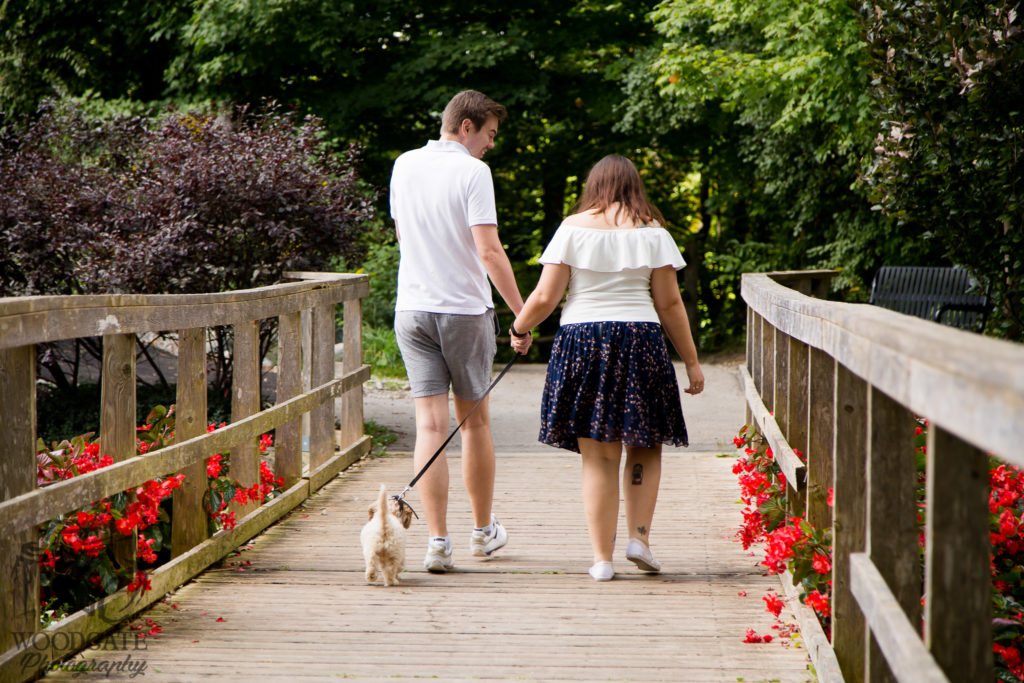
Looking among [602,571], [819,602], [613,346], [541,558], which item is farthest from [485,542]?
[819,602]

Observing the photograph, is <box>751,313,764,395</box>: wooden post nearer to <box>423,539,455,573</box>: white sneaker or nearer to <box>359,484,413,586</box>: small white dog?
<box>423,539,455,573</box>: white sneaker

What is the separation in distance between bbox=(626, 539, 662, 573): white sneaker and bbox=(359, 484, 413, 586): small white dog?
34.8 inches

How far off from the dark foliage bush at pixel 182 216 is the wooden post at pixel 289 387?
2.68 meters

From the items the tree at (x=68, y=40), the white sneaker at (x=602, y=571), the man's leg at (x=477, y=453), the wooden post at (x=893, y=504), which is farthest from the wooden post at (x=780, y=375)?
the tree at (x=68, y=40)

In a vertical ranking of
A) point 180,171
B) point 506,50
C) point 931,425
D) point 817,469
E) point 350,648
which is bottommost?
point 350,648

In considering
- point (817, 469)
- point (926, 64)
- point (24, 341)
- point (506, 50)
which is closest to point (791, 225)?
point (506, 50)

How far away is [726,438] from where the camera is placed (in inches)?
325

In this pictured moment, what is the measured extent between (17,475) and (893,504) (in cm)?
226

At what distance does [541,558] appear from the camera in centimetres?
467

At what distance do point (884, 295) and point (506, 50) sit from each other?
5.82m

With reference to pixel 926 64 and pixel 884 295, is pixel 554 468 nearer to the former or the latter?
pixel 926 64

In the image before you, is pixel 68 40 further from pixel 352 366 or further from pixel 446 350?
pixel 446 350

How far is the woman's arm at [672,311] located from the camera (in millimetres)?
Answer: 4172

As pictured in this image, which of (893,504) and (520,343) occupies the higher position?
(520,343)
